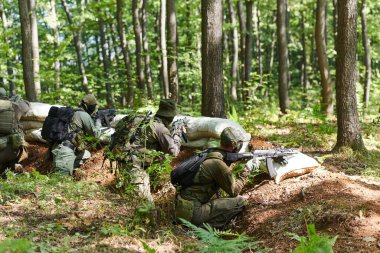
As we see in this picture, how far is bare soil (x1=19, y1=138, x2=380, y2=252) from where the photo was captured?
14.4 feet

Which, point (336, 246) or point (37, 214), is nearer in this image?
point (336, 246)

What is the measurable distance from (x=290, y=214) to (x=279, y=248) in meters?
0.77

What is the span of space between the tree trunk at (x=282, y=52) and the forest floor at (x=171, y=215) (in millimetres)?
7033

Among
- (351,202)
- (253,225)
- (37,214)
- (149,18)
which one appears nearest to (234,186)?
(253,225)

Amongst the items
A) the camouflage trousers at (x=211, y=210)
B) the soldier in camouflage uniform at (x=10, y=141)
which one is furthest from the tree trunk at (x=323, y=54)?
the soldier in camouflage uniform at (x=10, y=141)

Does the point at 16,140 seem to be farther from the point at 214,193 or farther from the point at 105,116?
the point at 214,193

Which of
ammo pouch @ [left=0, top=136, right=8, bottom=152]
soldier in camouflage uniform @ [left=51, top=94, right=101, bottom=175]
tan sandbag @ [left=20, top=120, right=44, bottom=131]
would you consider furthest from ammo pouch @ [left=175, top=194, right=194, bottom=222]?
tan sandbag @ [left=20, top=120, right=44, bottom=131]

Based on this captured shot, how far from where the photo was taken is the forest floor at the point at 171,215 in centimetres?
429

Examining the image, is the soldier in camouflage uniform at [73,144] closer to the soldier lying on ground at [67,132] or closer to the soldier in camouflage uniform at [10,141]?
the soldier lying on ground at [67,132]

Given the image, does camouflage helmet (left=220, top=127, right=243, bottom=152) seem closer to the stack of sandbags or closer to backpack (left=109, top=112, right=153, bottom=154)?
backpack (left=109, top=112, right=153, bottom=154)

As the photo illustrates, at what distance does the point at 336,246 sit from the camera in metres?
4.14

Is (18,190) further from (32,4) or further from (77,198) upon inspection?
(32,4)

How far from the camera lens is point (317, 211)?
4898 millimetres

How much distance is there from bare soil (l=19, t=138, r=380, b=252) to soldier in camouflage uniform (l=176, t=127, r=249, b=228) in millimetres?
203
